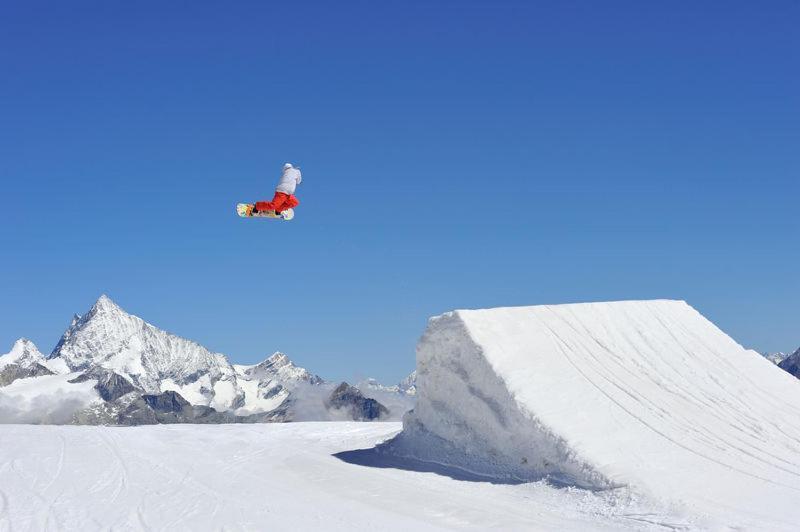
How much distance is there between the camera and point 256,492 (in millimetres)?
19906

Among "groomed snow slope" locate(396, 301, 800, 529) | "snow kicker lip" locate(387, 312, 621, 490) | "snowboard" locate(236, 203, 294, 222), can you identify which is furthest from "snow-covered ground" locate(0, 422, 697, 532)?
"snowboard" locate(236, 203, 294, 222)

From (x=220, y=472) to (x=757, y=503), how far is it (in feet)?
45.3

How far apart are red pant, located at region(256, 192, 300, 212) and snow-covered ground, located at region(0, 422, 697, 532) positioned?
7.64 m

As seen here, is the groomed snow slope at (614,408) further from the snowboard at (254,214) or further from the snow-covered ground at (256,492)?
the snowboard at (254,214)

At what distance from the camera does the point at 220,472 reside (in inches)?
880

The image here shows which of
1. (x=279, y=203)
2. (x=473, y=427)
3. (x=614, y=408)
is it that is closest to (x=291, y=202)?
(x=279, y=203)

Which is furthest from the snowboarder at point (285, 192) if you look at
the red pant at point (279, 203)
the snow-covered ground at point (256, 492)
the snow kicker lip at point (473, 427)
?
the snow-covered ground at point (256, 492)

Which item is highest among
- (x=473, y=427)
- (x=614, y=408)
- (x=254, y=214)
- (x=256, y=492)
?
(x=254, y=214)

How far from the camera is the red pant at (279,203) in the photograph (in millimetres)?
23938

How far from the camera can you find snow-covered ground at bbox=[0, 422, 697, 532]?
16953 mm

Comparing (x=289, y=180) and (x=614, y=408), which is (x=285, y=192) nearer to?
(x=289, y=180)

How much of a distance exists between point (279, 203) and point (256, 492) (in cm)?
857

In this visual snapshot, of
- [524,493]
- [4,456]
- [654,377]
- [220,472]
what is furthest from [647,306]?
[4,456]

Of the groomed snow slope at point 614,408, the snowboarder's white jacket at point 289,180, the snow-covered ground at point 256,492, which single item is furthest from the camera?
the snowboarder's white jacket at point 289,180
